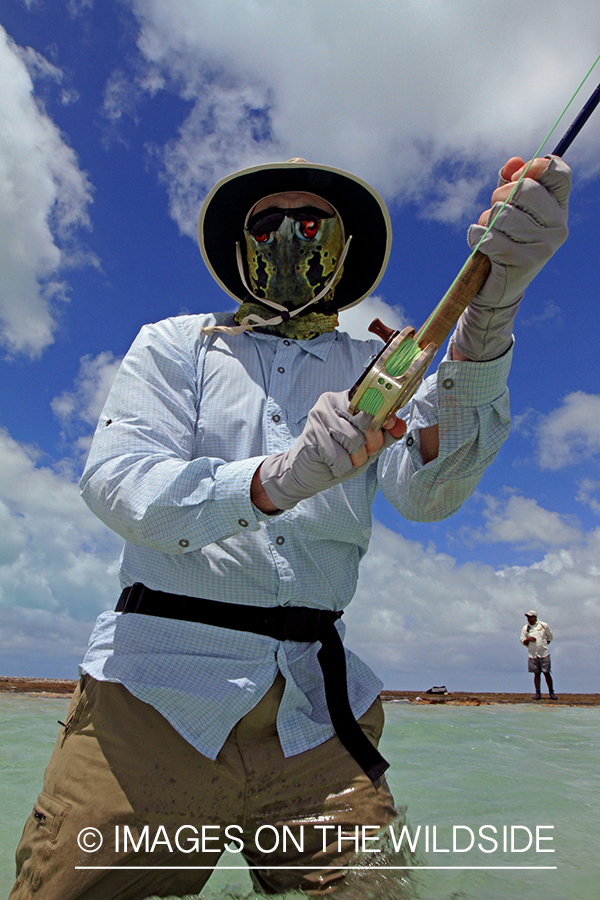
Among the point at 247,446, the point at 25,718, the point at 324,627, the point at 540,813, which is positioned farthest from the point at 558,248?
the point at 25,718

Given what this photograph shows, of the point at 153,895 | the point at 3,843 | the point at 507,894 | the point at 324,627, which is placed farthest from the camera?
the point at 3,843

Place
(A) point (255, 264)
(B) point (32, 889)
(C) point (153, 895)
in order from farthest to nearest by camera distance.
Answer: (A) point (255, 264)
(C) point (153, 895)
(B) point (32, 889)

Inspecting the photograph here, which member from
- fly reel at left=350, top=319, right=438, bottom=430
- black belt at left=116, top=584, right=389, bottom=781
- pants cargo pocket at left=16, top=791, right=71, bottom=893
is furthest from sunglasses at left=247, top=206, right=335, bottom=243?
pants cargo pocket at left=16, top=791, right=71, bottom=893

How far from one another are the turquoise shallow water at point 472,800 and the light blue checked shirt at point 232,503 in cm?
59

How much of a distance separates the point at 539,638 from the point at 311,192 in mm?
14354

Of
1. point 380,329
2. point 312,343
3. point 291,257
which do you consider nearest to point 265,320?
point 312,343

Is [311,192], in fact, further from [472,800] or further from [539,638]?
[539,638]

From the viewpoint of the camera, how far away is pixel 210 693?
67.7 inches

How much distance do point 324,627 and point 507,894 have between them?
1359 mm

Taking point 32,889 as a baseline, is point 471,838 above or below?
below

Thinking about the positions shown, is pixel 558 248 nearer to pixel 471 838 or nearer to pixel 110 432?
pixel 110 432

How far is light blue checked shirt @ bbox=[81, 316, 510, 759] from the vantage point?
1.66m

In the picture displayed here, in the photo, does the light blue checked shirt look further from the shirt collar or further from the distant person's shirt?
the distant person's shirt

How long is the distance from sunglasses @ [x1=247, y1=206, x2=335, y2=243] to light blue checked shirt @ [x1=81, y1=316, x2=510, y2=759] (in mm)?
521
